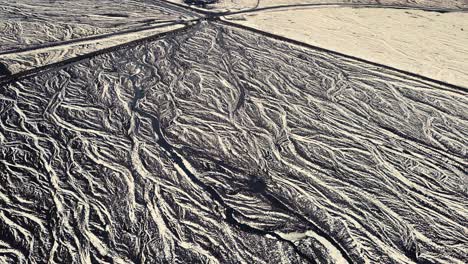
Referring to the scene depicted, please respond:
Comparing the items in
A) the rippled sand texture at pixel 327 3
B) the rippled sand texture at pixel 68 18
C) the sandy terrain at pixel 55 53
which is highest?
the rippled sand texture at pixel 327 3

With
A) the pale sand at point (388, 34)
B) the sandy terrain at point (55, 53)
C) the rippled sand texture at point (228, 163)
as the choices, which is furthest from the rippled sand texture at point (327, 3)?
the rippled sand texture at point (228, 163)

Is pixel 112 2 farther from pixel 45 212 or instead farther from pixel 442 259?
pixel 442 259

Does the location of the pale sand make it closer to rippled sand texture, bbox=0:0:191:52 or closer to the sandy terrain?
rippled sand texture, bbox=0:0:191:52

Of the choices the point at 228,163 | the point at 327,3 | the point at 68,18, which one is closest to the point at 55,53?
the point at 68,18

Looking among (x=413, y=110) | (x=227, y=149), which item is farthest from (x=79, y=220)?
(x=413, y=110)

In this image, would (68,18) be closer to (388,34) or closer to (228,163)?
(228,163)

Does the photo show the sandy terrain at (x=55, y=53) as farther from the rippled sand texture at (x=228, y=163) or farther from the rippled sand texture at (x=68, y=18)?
the rippled sand texture at (x=228, y=163)
